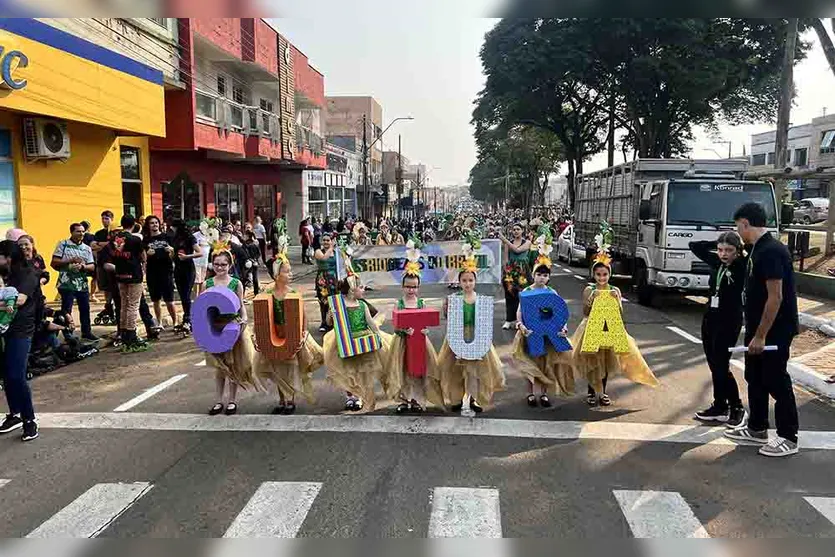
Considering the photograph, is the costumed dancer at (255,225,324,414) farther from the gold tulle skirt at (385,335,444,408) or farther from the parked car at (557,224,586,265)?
the parked car at (557,224,586,265)

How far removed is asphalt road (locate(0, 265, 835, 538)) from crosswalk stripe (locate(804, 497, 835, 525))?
0.02 m

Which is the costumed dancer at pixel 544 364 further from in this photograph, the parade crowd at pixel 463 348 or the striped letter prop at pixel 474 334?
the striped letter prop at pixel 474 334

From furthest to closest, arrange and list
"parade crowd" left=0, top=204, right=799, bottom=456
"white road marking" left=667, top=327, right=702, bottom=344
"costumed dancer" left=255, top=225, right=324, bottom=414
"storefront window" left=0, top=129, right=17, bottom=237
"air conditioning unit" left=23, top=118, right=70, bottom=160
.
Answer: "air conditioning unit" left=23, top=118, right=70, bottom=160 → "storefront window" left=0, top=129, right=17, bottom=237 → "white road marking" left=667, top=327, right=702, bottom=344 → "costumed dancer" left=255, top=225, right=324, bottom=414 → "parade crowd" left=0, top=204, right=799, bottom=456

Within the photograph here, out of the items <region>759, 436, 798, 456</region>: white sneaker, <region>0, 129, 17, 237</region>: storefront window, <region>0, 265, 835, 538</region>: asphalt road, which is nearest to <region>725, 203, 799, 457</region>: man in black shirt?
<region>759, 436, 798, 456</region>: white sneaker

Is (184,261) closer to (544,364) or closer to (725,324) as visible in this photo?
(544,364)

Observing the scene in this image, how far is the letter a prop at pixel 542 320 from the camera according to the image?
6.25 meters

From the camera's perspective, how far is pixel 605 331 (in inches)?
250

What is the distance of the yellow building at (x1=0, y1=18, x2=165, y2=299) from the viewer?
11141mm

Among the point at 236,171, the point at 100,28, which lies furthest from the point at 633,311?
the point at 236,171

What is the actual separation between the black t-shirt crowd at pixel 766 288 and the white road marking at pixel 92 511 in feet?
16.2

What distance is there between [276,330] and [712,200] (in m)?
9.33

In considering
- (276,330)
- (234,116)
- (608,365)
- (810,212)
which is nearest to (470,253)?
(608,365)

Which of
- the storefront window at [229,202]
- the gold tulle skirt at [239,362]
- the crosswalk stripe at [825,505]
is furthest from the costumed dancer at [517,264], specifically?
the storefront window at [229,202]

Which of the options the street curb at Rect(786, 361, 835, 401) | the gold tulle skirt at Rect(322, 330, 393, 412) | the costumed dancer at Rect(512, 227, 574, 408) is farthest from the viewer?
the street curb at Rect(786, 361, 835, 401)
